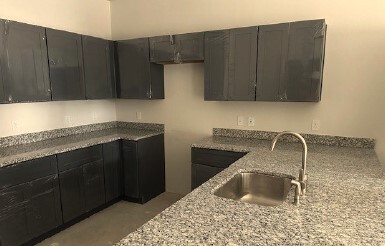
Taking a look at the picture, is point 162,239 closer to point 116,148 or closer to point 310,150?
point 310,150

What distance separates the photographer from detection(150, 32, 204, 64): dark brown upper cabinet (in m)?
2.99

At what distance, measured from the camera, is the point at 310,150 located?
99.9 inches

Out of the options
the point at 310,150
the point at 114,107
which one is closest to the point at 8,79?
the point at 114,107

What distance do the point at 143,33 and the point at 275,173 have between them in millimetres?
2774

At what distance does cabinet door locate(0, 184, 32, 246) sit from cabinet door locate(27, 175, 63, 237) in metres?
0.05

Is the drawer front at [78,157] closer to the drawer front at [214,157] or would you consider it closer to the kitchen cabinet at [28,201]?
the kitchen cabinet at [28,201]

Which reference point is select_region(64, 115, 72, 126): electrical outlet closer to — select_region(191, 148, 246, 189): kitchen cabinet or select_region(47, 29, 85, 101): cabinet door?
select_region(47, 29, 85, 101): cabinet door

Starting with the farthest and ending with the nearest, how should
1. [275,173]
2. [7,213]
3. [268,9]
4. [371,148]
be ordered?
[268,9], [371,148], [7,213], [275,173]

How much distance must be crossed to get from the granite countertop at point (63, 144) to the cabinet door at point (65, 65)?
20.1 inches

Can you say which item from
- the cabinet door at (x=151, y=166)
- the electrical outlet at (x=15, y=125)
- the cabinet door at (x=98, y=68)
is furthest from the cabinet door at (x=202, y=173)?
the electrical outlet at (x=15, y=125)

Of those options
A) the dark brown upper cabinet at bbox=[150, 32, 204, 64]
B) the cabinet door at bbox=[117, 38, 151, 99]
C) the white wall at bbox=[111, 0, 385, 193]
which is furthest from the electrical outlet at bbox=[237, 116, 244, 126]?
the cabinet door at bbox=[117, 38, 151, 99]

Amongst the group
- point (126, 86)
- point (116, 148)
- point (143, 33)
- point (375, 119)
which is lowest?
point (116, 148)

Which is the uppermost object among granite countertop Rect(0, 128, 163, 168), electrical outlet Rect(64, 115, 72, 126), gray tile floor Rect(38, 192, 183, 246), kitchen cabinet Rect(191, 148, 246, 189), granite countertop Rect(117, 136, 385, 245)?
electrical outlet Rect(64, 115, 72, 126)

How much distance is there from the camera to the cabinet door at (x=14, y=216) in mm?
2203
